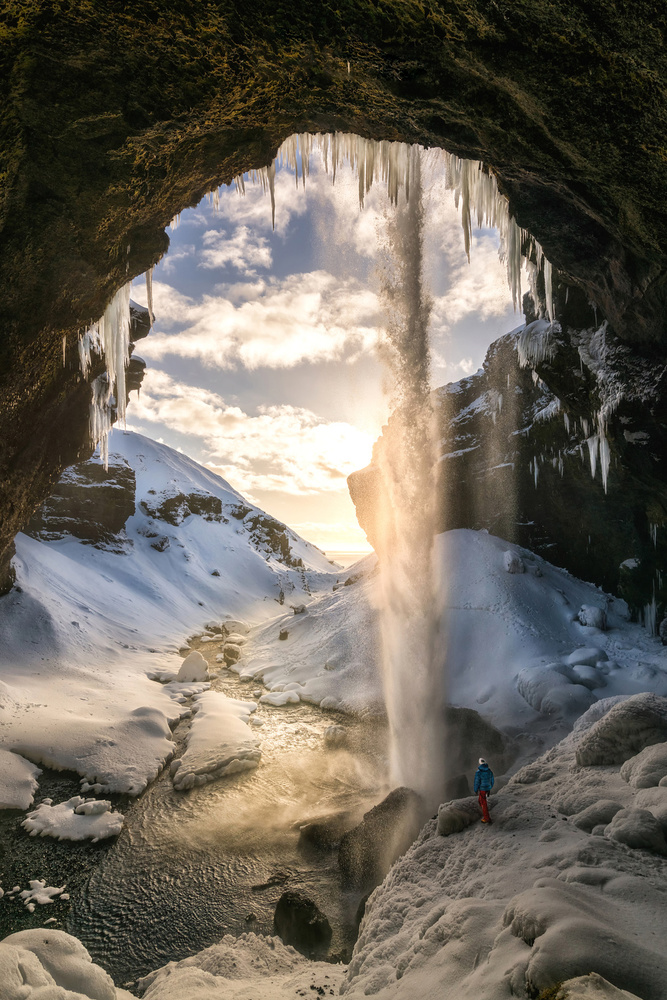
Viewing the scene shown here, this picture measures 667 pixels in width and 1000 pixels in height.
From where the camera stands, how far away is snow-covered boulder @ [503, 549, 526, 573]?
20.3 m

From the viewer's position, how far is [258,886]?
24.2 feet

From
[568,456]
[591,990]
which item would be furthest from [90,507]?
[591,990]

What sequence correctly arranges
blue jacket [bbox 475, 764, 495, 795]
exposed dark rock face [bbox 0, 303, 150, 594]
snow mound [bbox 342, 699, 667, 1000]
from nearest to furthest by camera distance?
snow mound [bbox 342, 699, 667, 1000]
blue jacket [bbox 475, 764, 495, 795]
exposed dark rock face [bbox 0, 303, 150, 594]

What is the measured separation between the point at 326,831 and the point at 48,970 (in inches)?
200

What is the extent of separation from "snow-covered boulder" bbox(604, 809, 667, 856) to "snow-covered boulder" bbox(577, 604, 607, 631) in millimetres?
14476

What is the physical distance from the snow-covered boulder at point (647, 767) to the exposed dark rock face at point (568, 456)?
765cm

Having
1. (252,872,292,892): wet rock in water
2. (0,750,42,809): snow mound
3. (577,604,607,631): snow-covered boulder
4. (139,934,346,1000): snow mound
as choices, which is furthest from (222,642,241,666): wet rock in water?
(139,934,346,1000): snow mound

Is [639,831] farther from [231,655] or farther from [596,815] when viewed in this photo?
[231,655]

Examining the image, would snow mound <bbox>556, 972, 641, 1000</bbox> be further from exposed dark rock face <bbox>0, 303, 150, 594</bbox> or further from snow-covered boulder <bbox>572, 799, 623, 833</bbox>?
exposed dark rock face <bbox>0, 303, 150, 594</bbox>

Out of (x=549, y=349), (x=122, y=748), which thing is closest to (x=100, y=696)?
(x=122, y=748)

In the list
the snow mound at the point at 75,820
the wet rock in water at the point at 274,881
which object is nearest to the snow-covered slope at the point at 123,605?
the snow mound at the point at 75,820

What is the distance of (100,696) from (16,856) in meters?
7.56

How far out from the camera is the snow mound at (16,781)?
9508 millimetres

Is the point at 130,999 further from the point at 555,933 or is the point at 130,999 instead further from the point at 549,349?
the point at 549,349
